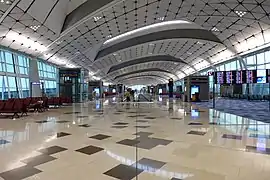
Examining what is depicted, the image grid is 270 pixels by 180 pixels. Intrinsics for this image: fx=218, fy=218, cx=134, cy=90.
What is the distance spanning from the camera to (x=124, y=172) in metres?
3.73

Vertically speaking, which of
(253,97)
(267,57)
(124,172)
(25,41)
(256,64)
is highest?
(25,41)

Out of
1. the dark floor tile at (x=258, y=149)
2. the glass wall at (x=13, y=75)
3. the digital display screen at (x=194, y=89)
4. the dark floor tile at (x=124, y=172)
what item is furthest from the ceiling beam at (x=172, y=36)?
the dark floor tile at (x=124, y=172)

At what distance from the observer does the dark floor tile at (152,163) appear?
4.01 metres

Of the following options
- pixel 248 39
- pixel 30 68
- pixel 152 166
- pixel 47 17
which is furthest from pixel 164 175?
pixel 248 39

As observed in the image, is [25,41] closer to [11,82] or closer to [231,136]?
[11,82]

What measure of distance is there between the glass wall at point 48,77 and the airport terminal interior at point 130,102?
0.86ft

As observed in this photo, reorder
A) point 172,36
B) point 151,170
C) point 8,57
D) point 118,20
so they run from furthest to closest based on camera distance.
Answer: point 172,36 → point 118,20 → point 8,57 → point 151,170

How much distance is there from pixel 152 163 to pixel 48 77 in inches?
1342

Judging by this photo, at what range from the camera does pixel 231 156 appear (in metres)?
4.59

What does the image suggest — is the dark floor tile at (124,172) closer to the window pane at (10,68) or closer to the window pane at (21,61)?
the window pane at (10,68)

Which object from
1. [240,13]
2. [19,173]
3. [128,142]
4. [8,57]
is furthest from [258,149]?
[8,57]

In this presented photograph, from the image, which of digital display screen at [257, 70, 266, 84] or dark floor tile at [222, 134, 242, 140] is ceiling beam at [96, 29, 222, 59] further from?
dark floor tile at [222, 134, 242, 140]

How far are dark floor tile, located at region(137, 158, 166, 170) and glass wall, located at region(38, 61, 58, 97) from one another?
102ft

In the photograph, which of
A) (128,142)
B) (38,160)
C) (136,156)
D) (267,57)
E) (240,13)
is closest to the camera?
(38,160)
